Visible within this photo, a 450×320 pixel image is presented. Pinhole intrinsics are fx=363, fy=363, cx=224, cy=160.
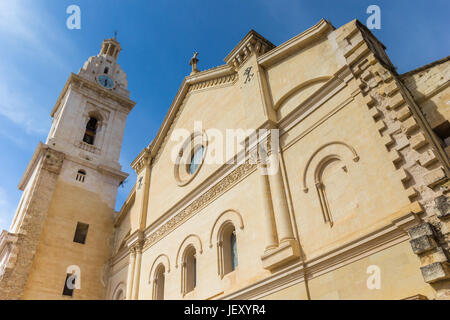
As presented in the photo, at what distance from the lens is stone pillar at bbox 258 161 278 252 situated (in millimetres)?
10414

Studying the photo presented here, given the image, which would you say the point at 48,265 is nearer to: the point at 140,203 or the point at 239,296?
the point at 140,203

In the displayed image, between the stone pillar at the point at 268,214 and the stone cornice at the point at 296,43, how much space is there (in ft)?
14.2

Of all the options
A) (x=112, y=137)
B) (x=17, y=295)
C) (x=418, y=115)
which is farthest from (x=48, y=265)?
(x=418, y=115)

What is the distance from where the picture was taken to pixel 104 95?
28.1 metres

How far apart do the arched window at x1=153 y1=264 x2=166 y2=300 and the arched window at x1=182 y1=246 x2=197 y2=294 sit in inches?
75.0

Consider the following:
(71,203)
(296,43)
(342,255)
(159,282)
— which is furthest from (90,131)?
(342,255)

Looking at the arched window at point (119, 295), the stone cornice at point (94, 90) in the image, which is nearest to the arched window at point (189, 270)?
the arched window at point (119, 295)

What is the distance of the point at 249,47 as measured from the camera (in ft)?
48.9

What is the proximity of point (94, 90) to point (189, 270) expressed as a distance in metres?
→ 18.8

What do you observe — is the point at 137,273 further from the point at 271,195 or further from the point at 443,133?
the point at 443,133

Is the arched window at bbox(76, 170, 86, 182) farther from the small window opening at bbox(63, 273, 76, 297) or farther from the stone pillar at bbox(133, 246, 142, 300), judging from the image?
the stone pillar at bbox(133, 246, 142, 300)

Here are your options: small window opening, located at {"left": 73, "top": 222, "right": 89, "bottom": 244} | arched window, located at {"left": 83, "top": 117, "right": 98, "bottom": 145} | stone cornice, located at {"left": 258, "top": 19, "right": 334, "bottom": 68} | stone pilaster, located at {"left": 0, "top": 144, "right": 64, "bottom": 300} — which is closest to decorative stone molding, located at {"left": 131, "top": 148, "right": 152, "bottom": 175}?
small window opening, located at {"left": 73, "top": 222, "right": 89, "bottom": 244}

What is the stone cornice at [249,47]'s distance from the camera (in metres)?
14.8

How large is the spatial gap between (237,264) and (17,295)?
12106 millimetres
